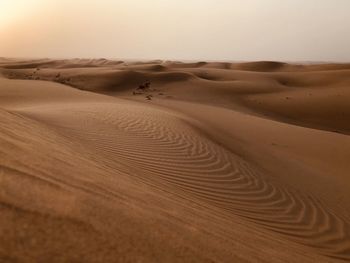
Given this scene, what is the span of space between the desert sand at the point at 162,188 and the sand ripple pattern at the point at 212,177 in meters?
0.02

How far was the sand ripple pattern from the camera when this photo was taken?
13.6 ft

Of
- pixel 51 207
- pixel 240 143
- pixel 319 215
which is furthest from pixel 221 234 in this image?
pixel 240 143

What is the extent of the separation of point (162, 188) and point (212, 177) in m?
1.94

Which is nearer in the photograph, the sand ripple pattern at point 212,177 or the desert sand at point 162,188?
the desert sand at point 162,188

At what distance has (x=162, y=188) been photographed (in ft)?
10.9

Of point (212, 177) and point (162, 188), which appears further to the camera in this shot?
point (212, 177)

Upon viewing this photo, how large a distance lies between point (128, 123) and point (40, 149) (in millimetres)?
4493

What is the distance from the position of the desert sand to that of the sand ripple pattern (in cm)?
2

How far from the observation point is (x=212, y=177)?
17.0 ft

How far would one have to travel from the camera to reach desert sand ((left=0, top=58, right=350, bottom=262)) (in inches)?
64.0

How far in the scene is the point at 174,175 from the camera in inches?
178

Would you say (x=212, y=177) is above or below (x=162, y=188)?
below

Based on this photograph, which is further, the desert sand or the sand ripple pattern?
the sand ripple pattern

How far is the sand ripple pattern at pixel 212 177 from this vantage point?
415 cm
